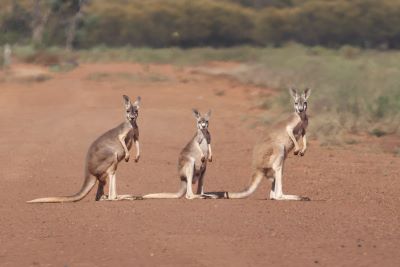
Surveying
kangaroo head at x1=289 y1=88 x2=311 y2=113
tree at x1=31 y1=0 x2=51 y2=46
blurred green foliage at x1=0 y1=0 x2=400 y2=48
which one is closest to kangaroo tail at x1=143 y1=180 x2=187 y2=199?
kangaroo head at x1=289 y1=88 x2=311 y2=113

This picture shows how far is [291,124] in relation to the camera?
1280 centimetres

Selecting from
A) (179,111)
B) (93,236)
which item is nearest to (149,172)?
(93,236)

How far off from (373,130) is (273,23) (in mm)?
50510

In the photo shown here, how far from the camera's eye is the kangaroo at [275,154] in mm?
12375

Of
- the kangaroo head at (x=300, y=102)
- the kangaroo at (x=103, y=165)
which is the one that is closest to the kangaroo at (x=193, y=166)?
the kangaroo at (x=103, y=165)

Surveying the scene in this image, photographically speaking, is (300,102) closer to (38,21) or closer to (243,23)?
(38,21)

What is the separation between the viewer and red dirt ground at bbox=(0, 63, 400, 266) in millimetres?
8969

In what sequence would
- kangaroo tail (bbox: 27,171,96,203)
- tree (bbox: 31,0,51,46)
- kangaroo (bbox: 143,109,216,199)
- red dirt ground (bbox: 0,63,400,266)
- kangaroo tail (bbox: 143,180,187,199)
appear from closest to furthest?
red dirt ground (bbox: 0,63,400,266) → kangaroo tail (bbox: 27,171,96,203) → kangaroo (bbox: 143,109,216,199) → kangaroo tail (bbox: 143,180,187,199) → tree (bbox: 31,0,51,46)

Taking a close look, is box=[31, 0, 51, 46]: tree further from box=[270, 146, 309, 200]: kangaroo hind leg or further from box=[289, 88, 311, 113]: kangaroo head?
box=[270, 146, 309, 200]: kangaroo hind leg

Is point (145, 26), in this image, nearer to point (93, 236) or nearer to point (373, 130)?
point (373, 130)

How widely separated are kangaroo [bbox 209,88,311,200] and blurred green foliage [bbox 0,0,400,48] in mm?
56109

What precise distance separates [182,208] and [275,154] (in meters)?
1.40

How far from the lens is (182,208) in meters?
11.6

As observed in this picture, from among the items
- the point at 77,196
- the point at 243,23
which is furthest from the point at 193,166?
the point at 243,23
